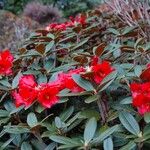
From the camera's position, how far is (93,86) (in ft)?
5.74

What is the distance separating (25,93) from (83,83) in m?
0.27

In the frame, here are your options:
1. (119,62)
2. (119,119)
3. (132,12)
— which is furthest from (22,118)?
(132,12)

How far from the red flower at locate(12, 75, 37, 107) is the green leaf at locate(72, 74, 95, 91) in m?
0.20

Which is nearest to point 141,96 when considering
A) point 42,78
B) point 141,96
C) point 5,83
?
point 141,96

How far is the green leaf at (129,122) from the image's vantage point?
1.59 meters

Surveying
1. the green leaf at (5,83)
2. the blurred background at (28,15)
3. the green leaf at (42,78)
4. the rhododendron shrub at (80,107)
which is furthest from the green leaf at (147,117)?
the blurred background at (28,15)

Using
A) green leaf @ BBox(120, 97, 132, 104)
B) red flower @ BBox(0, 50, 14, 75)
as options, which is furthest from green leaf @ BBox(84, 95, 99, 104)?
red flower @ BBox(0, 50, 14, 75)

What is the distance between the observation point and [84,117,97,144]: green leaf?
157cm

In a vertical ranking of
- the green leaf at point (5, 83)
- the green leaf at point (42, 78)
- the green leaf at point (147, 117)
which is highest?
the green leaf at point (5, 83)

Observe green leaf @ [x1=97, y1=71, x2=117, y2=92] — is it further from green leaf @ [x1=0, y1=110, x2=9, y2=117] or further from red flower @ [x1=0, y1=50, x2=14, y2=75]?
red flower @ [x1=0, y1=50, x2=14, y2=75]

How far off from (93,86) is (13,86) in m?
0.45

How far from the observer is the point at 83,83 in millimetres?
1736

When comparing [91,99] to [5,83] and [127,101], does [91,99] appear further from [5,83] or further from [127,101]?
[5,83]

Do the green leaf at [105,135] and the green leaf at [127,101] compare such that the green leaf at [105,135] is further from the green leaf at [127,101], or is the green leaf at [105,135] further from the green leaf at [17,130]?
A: the green leaf at [17,130]
